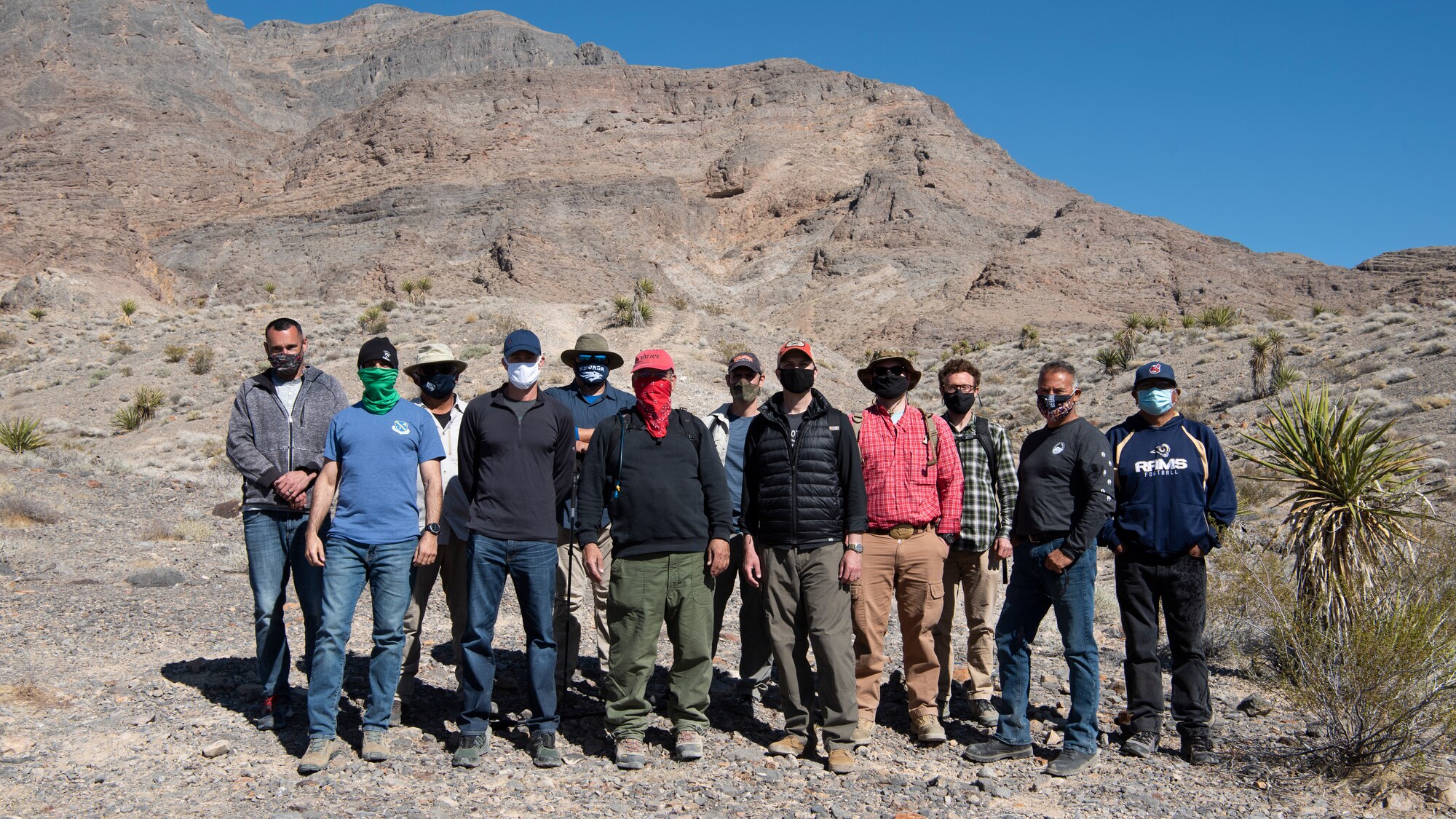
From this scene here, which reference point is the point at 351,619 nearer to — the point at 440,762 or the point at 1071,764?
the point at 440,762

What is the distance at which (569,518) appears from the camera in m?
5.39

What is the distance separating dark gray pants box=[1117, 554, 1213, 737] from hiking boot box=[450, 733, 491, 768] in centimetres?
340

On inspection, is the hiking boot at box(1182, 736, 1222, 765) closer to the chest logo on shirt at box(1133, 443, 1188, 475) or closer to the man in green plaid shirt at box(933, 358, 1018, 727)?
the man in green plaid shirt at box(933, 358, 1018, 727)

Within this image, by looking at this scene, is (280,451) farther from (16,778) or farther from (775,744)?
(775,744)

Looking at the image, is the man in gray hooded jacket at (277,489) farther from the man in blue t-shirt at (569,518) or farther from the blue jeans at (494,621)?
the man in blue t-shirt at (569,518)

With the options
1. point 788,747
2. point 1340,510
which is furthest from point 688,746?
point 1340,510

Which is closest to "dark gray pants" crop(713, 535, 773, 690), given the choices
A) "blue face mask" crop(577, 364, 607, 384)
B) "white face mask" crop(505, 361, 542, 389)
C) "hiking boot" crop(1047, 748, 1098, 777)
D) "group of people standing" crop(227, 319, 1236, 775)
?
"group of people standing" crop(227, 319, 1236, 775)

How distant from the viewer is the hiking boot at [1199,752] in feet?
16.3

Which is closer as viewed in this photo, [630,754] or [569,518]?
[630,754]

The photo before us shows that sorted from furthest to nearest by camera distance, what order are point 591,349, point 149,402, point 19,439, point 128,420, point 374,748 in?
1. point 149,402
2. point 128,420
3. point 19,439
4. point 591,349
5. point 374,748

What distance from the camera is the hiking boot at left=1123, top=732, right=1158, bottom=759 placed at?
16.6 ft

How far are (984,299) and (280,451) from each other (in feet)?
141

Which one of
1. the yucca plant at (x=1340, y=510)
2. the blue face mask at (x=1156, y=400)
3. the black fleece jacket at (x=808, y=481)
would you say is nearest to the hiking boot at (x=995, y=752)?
the black fleece jacket at (x=808, y=481)

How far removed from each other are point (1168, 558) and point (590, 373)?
3422mm
